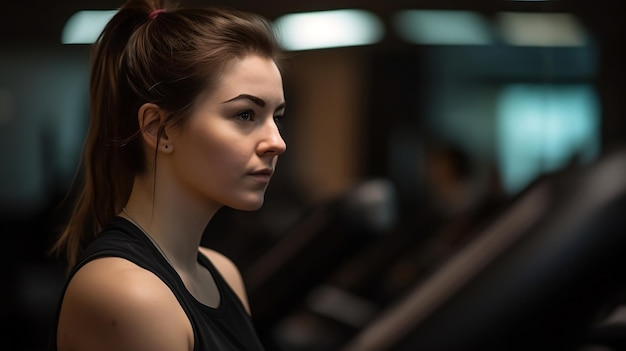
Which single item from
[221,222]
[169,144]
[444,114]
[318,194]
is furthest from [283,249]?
[169,144]

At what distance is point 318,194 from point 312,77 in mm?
700

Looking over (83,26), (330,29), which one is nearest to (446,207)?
(330,29)

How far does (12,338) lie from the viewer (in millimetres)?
3941

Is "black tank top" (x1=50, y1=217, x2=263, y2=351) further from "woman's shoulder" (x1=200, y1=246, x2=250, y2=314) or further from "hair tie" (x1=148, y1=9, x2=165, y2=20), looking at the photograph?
"hair tie" (x1=148, y1=9, x2=165, y2=20)

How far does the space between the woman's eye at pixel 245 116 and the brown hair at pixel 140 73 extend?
2.8 inches

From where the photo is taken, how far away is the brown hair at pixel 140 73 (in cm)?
140

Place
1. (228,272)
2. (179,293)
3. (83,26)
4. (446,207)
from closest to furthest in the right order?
(179,293) < (228,272) < (83,26) < (446,207)

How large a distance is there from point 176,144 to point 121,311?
0.32 metres

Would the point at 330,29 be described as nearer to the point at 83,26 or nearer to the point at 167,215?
the point at 83,26

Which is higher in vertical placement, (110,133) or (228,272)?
(110,133)

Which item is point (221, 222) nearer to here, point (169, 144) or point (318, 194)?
point (318, 194)

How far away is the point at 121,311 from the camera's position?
125 centimetres

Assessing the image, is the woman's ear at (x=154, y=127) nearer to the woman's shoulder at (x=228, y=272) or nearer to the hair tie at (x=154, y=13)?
the hair tie at (x=154, y=13)

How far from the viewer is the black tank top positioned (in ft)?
4.37
